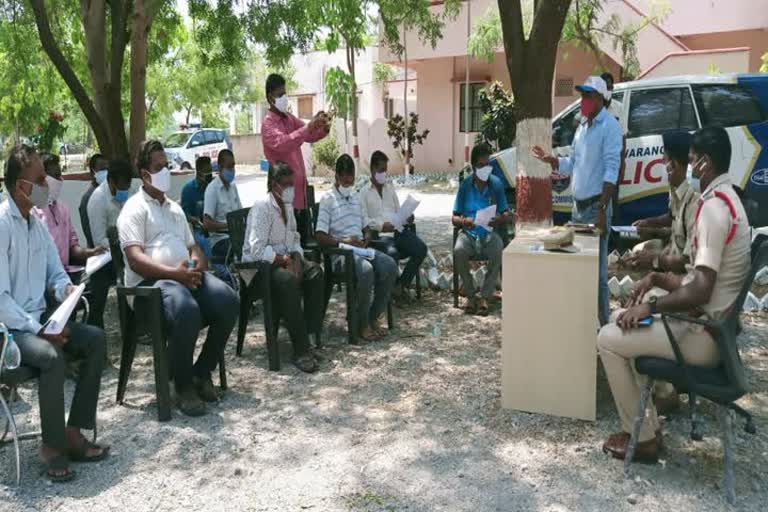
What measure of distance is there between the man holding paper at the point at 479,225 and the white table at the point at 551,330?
2.28 meters

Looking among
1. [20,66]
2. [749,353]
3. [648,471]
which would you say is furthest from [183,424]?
[20,66]

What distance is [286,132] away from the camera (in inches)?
235

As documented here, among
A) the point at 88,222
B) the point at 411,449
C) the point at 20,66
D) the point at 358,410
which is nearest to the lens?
the point at 411,449

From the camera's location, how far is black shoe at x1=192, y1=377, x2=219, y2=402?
4503mm

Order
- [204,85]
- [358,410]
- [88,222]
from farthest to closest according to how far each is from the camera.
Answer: [204,85]
[88,222]
[358,410]

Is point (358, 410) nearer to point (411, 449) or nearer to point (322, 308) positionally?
point (411, 449)

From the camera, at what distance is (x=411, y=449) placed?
12.6 ft

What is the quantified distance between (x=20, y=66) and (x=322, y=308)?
984 cm

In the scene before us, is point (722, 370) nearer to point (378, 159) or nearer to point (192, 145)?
point (378, 159)

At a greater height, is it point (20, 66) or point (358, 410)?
point (20, 66)

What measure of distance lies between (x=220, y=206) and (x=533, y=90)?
3.14 metres

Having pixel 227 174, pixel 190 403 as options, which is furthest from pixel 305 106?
pixel 190 403

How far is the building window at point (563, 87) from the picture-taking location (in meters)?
Result: 18.3

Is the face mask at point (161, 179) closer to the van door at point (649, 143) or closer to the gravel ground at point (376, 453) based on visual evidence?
the gravel ground at point (376, 453)
